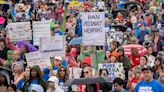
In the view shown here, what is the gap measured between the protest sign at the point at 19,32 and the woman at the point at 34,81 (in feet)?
13.0

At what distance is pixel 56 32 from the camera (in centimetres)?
2292

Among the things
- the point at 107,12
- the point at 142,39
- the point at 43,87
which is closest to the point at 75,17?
the point at 107,12

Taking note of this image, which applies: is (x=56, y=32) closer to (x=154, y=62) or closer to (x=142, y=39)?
(x=142, y=39)

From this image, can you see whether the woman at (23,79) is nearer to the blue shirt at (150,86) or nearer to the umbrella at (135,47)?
the blue shirt at (150,86)

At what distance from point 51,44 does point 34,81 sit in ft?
7.02

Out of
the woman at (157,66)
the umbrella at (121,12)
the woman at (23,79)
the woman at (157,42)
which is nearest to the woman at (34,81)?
the woman at (23,79)

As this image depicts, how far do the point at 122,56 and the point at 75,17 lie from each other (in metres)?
11.0

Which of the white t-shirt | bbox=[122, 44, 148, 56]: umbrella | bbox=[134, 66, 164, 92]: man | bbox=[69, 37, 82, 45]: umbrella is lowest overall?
the white t-shirt

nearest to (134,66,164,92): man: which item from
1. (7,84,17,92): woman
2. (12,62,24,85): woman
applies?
(7,84,17,92): woman

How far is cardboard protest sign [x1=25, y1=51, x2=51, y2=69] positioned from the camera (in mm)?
16922

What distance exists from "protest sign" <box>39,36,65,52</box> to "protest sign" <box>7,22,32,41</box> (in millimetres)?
1973

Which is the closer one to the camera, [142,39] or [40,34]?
[40,34]

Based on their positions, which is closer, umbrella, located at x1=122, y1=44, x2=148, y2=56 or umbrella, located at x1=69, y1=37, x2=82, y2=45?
umbrella, located at x1=122, y1=44, x2=148, y2=56

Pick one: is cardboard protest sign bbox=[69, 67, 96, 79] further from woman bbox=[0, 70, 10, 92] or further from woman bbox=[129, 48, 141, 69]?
woman bbox=[129, 48, 141, 69]
